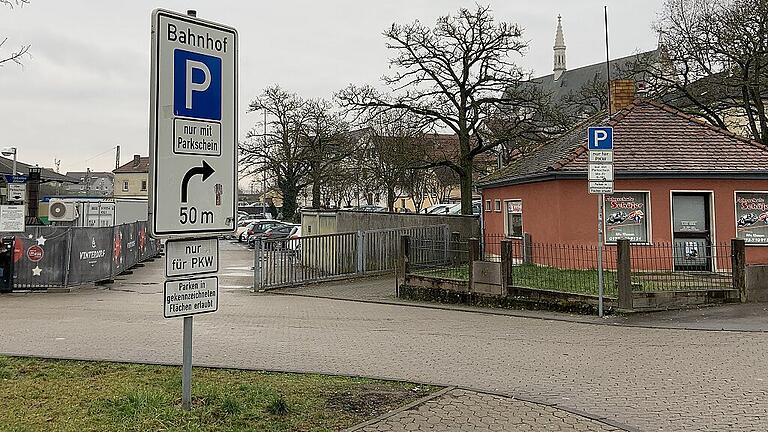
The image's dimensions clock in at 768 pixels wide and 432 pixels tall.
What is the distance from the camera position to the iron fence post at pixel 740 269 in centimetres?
1330

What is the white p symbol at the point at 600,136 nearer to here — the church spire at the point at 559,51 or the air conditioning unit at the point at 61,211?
the air conditioning unit at the point at 61,211

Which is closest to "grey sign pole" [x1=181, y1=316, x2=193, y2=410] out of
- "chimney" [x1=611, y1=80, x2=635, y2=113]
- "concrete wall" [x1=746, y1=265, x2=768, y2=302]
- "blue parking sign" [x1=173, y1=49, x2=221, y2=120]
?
"blue parking sign" [x1=173, y1=49, x2=221, y2=120]

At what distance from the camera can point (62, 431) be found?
17.3 feet

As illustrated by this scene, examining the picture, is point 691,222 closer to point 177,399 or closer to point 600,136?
point 600,136

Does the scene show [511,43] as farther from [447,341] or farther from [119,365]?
[119,365]

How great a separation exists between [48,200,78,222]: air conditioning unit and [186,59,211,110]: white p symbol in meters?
34.7

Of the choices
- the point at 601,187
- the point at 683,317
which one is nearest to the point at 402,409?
the point at 601,187

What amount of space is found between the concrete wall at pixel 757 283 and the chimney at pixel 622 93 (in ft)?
33.0

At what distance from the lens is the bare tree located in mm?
25156

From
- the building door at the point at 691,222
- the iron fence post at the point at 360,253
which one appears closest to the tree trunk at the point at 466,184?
the iron fence post at the point at 360,253

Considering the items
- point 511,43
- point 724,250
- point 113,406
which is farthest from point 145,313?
point 511,43

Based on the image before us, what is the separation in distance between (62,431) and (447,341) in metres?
6.02

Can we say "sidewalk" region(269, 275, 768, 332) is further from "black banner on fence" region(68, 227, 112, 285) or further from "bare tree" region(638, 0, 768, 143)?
"bare tree" region(638, 0, 768, 143)

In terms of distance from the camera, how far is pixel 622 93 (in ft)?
73.9
